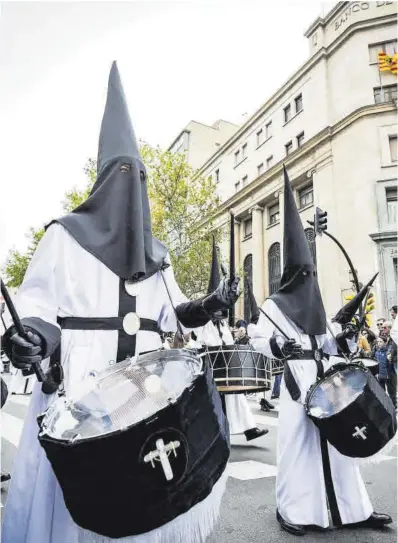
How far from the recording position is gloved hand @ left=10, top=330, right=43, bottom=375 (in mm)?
1838

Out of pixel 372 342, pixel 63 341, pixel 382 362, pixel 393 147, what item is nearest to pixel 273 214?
pixel 393 147

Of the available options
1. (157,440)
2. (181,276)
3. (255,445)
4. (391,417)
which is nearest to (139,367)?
(157,440)

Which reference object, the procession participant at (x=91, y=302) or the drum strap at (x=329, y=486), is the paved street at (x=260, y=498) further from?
the procession participant at (x=91, y=302)

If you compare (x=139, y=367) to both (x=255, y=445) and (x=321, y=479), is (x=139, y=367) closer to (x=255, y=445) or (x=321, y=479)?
(x=321, y=479)

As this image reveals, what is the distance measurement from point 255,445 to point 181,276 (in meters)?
14.8

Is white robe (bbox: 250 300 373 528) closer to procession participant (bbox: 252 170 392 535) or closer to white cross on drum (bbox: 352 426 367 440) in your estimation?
procession participant (bbox: 252 170 392 535)

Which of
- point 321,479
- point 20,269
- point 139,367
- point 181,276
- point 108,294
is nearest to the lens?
point 139,367

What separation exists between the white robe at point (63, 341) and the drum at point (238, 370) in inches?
84.9

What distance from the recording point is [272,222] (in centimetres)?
2931

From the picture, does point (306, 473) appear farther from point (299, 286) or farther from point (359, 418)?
point (299, 286)

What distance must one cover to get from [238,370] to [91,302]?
2.68m

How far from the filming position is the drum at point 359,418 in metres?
3.02

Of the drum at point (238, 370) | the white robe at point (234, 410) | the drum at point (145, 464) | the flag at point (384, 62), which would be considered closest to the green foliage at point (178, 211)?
the flag at point (384, 62)

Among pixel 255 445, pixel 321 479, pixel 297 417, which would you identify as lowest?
pixel 255 445
